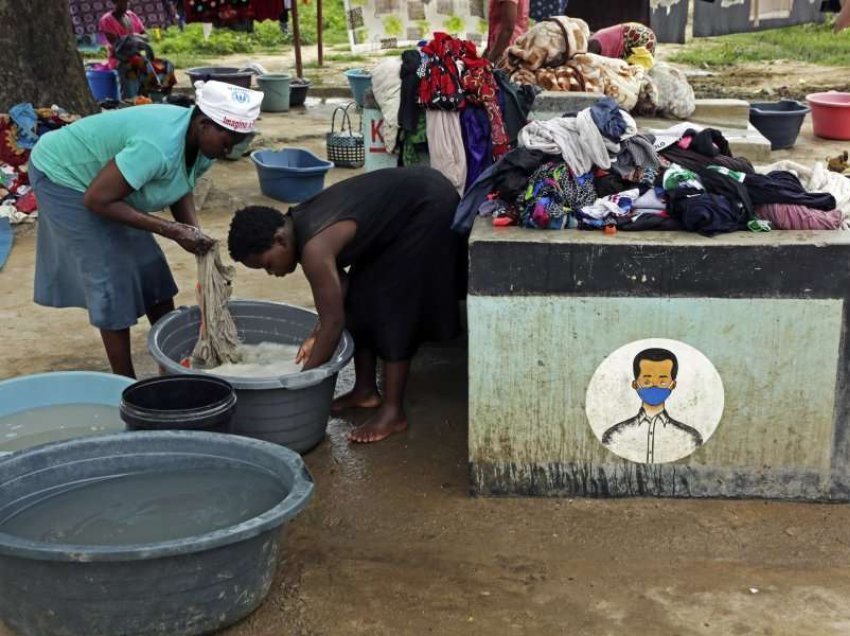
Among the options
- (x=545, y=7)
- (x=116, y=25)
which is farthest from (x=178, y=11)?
(x=545, y=7)

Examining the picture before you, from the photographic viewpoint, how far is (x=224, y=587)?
2943mm

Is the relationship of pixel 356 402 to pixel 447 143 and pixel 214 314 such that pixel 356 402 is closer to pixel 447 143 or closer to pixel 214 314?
pixel 214 314

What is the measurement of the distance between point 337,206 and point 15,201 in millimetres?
4607

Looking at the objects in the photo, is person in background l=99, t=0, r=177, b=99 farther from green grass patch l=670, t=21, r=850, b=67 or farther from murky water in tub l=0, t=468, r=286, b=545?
murky water in tub l=0, t=468, r=286, b=545

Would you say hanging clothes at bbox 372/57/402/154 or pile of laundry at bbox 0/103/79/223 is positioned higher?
hanging clothes at bbox 372/57/402/154

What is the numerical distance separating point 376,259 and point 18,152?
15.1 ft

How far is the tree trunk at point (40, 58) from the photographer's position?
26.1 feet

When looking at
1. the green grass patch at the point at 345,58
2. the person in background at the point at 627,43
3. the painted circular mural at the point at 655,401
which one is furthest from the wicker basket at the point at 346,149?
the green grass patch at the point at 345,58

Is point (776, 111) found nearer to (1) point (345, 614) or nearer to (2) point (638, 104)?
(2) point (638, 104)

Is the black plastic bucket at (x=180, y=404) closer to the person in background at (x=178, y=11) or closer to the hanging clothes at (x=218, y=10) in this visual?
the hanging clothes at (x=218, y=10)

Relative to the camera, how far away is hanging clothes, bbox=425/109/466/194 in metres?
4.93

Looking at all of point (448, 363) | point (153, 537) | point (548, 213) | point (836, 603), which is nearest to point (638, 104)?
point (448, 363)

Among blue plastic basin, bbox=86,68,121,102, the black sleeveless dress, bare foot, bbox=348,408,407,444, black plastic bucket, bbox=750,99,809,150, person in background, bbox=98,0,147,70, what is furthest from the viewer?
blue plastic basin, bbox=86,68,121,102

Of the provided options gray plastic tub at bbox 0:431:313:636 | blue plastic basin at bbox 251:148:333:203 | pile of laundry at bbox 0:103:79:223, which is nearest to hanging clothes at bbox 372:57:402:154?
gray plastic tub at bbox 0:431:313:636
